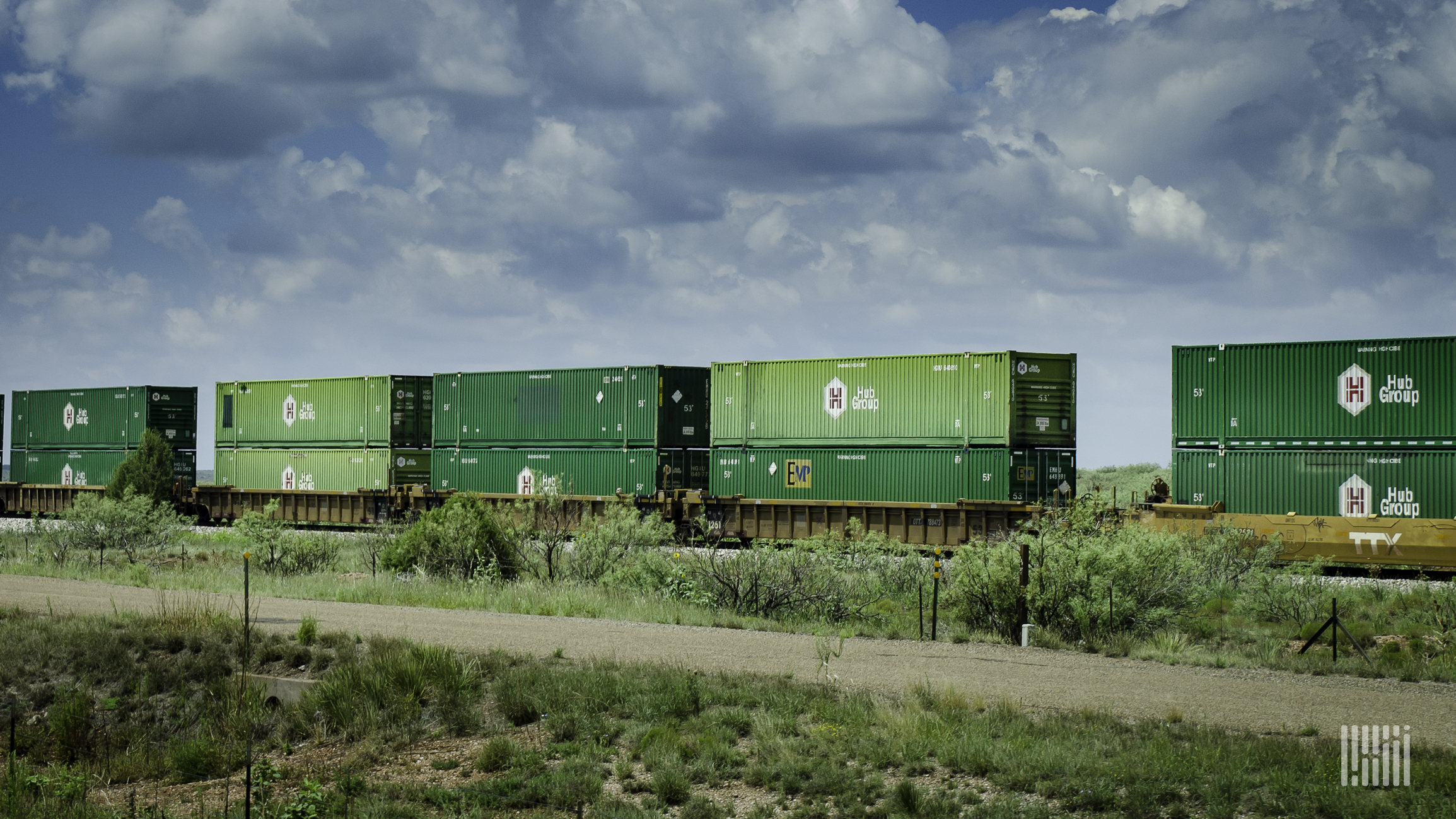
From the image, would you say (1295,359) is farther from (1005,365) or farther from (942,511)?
(942,511)

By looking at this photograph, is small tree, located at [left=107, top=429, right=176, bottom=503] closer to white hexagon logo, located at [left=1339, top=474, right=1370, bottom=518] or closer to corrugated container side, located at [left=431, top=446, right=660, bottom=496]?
corrugated container side, located at [left=431, top=446, right=660, bottom=496]

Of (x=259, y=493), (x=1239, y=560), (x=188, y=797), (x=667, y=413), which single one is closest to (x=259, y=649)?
(x=188, y=797)

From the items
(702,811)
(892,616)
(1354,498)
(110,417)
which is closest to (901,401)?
(1354,498)

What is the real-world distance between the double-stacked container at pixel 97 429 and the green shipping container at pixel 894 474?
25.4 m

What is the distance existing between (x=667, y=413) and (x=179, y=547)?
1418 cm

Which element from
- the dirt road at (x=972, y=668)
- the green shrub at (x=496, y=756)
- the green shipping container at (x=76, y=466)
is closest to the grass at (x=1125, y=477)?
the green shipping container at (x=76, y=466)

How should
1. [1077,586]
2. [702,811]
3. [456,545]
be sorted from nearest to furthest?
[702,811]
[1077,586]
[456,545]

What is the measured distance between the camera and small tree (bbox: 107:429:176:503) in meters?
41.7

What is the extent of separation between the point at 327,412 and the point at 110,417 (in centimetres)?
1283

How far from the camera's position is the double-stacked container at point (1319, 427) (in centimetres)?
2427

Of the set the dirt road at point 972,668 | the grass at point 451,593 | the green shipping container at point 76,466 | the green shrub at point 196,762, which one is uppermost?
the green shipping container at point 76,466

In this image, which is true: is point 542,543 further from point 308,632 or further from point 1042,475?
point 1042,475
